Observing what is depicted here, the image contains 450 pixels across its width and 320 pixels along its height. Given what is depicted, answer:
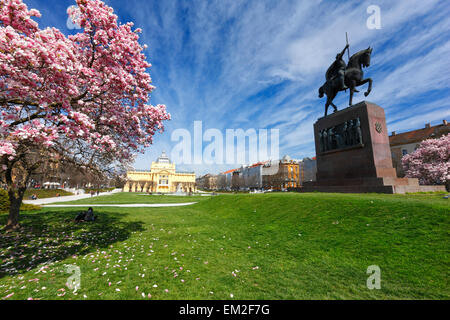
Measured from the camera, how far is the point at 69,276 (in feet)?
17.4

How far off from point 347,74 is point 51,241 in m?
23.8

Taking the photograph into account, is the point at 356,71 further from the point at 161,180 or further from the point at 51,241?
the point at 161,180

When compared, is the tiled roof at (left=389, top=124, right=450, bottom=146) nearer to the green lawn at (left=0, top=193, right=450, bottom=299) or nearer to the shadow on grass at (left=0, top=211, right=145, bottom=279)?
the green lawn at (left=0, top=193, right=450, bottom=299)

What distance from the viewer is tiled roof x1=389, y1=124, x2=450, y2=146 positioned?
146 feet

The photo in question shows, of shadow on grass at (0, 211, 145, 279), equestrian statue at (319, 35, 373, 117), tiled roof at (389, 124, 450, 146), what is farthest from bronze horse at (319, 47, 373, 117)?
tiled roof at (389, 124, 450, 146)

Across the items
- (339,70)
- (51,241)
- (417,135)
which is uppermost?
(417,135)

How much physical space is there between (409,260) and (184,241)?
7706mm

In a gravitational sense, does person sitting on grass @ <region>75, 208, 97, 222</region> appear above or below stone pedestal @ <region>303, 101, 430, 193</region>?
below

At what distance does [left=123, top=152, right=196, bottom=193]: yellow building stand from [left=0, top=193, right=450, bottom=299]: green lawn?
381ft

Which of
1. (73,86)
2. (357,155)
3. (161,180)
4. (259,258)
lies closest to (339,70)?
(357,155)

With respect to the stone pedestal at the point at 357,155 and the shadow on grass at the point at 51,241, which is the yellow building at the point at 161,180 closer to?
the stone pedestal at the point at 357,155

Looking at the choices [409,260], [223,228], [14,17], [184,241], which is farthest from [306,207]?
[14,17]

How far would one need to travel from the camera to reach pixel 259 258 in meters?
6.46

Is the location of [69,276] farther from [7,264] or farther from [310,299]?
[310,299]
